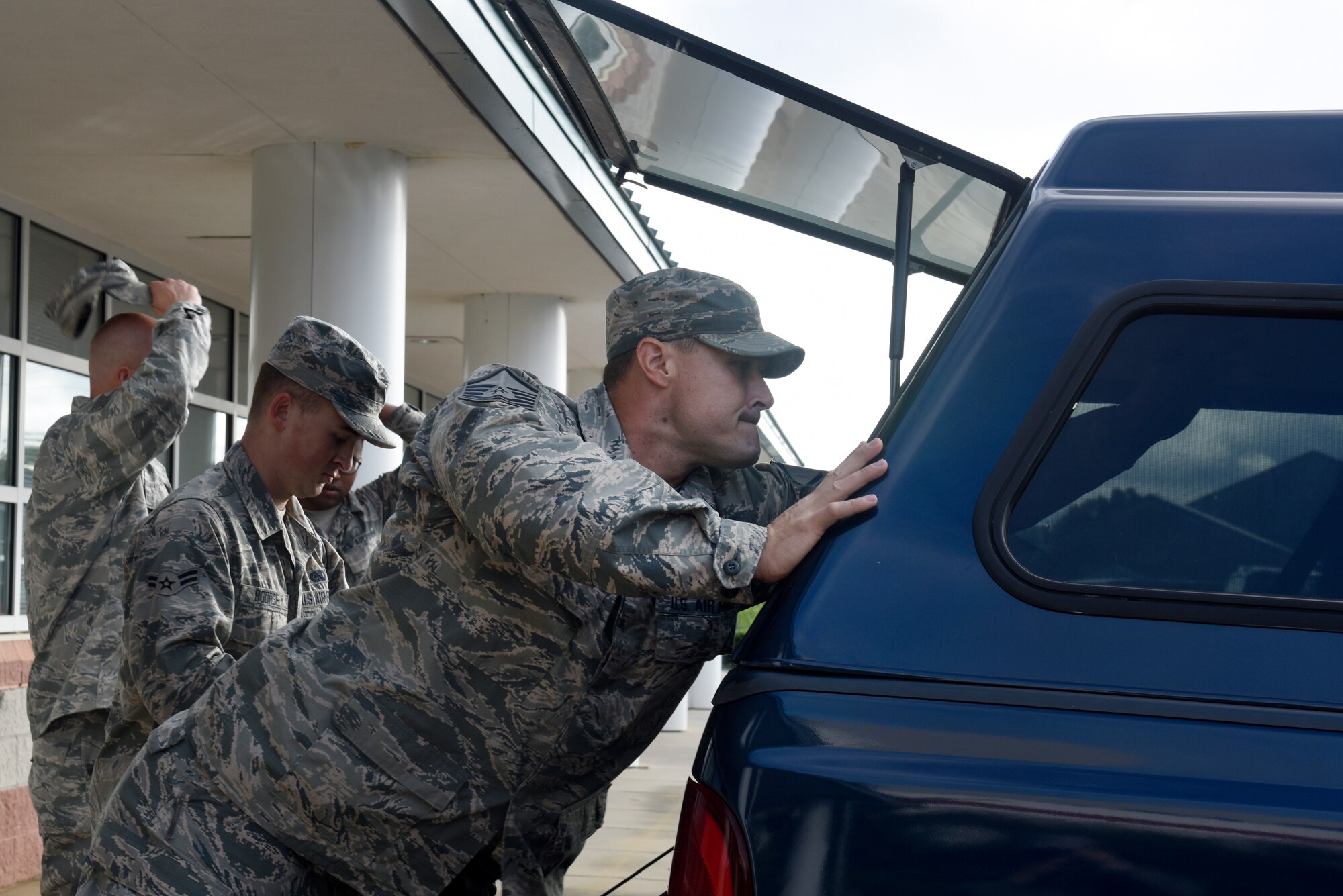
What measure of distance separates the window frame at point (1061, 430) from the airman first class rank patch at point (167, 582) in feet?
5.83

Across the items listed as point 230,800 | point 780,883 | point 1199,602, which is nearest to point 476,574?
point 230,800

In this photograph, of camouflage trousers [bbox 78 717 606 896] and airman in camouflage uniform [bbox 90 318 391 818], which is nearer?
camouflage trousers [bbox 78 717 606 896]

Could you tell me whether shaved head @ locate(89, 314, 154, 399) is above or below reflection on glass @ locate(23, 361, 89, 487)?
above

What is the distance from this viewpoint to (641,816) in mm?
8367

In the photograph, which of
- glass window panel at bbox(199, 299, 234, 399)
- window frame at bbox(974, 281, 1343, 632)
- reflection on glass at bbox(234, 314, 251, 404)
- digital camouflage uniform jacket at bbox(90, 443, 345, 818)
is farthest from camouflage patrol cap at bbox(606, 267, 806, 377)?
reflection on glass at bbox(234, 314, 251, 404)

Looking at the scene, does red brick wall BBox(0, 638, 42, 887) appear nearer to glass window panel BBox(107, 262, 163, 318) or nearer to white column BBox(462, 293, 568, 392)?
glass window panel BBox(107, 262, 163, 318)

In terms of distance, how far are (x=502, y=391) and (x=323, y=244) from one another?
4.60 metres

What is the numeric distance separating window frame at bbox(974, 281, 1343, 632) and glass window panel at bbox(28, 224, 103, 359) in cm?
703

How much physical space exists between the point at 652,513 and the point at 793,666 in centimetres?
31

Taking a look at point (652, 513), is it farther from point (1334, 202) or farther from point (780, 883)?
point (1334, 202)

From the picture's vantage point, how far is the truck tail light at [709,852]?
1.29 meters

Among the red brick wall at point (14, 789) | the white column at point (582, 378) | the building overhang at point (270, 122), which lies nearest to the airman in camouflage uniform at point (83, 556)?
the building overhang at point (270, 122)

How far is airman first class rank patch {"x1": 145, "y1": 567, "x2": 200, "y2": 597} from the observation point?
2512mm

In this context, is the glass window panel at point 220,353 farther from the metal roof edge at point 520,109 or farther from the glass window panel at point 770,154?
the glass window panel at point 770,154
